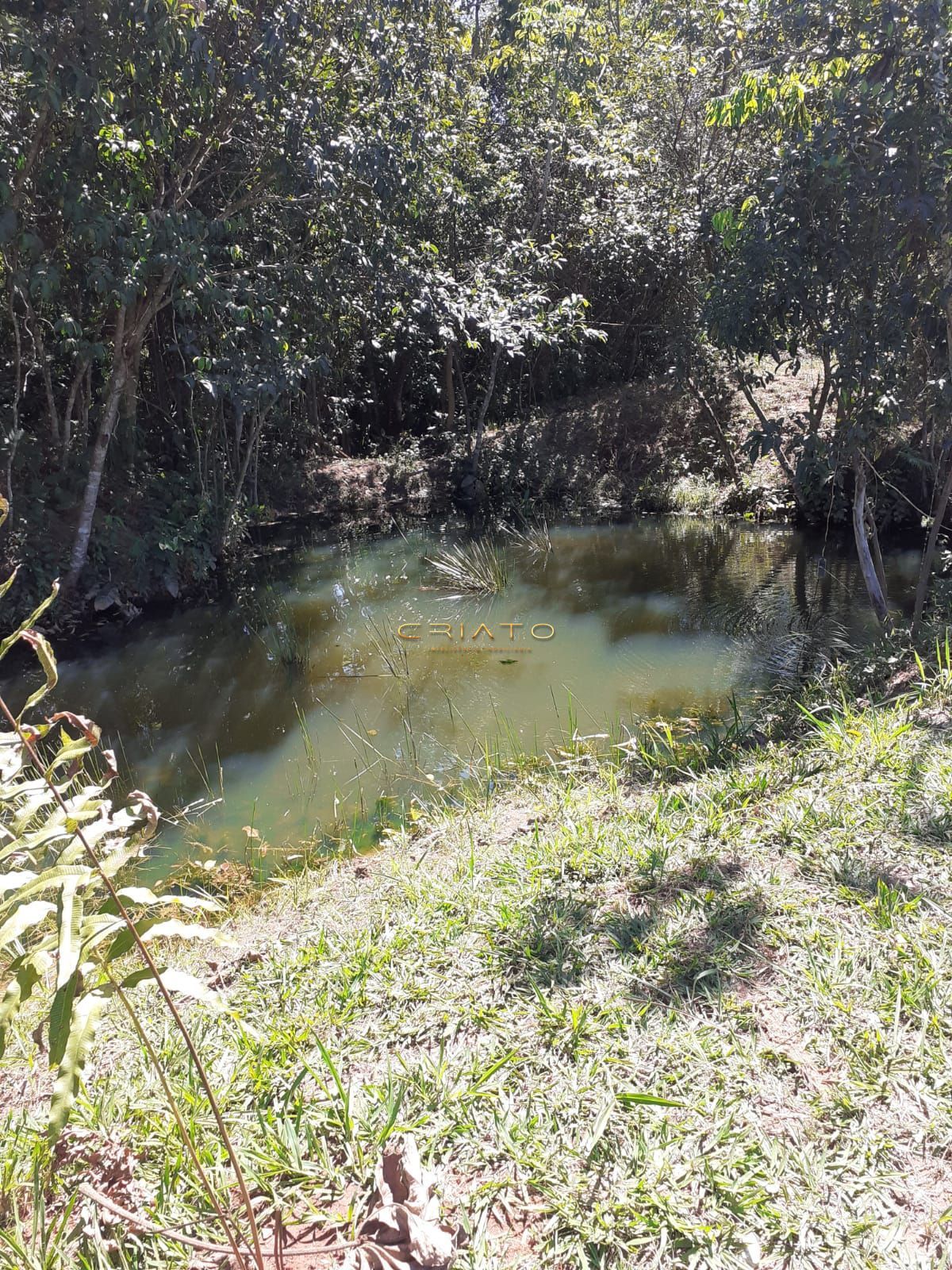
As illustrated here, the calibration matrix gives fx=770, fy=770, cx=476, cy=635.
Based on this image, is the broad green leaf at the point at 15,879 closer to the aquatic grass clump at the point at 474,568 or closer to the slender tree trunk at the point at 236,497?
the aquatic grass clump at the point at 474,568

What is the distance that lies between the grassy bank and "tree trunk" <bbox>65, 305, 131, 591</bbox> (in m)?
5.34

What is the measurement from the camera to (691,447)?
1151cm

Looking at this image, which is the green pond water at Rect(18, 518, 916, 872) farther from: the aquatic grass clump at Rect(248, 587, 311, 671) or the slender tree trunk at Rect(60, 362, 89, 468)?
the slender tree trunk at Rect(60, 362, 89, 468)

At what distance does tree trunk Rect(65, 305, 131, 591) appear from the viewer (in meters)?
7.08

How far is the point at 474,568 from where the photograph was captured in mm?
8078

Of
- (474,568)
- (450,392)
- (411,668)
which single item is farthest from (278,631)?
(450,392)

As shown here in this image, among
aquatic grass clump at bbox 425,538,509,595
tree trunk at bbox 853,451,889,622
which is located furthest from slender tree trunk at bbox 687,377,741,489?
tree trunk at bbox 853,451,889,622

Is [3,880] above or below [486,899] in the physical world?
above

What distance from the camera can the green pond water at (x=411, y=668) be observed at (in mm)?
4453

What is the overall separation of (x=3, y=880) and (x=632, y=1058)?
1.45 meters

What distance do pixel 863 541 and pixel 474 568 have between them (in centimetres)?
397

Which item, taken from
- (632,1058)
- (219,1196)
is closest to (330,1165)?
(219,1196)

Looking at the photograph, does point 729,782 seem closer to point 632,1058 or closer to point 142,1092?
point 632,1058

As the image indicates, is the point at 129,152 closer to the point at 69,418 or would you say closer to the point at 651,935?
the point at 69,418
